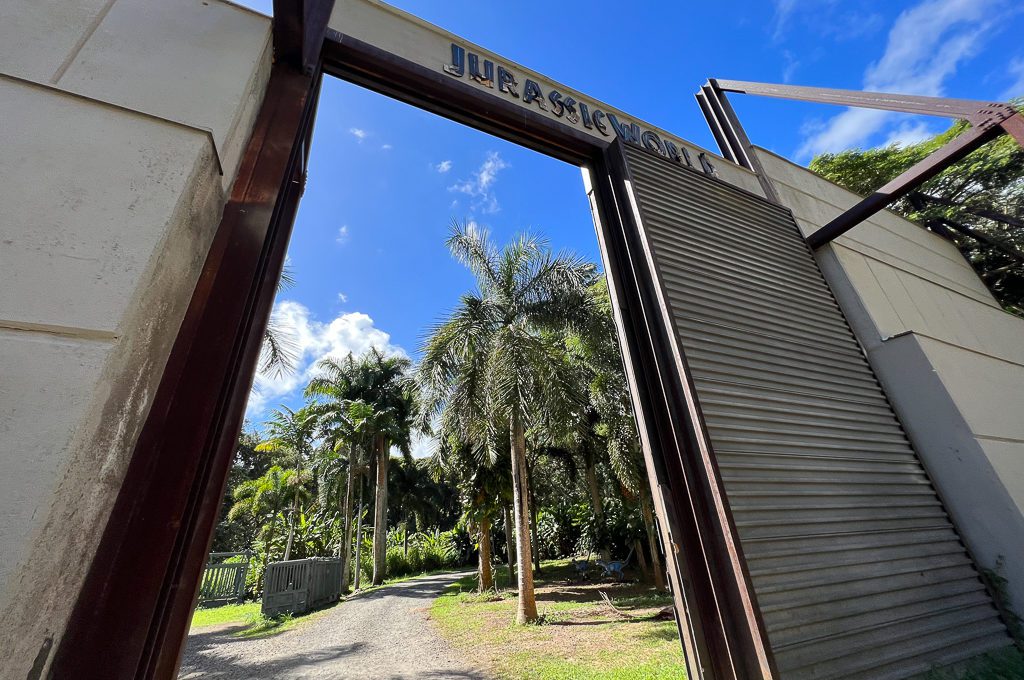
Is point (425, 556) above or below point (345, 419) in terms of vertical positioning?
below

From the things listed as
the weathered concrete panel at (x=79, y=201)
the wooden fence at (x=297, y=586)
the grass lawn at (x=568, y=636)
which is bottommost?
the grass lawn at (x=568, y=636)

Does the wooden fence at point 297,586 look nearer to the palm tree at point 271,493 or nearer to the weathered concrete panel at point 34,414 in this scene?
the palm tree at point 271,493

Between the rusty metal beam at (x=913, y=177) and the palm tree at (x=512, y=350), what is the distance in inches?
189

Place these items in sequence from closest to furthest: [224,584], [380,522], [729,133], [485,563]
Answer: [729,133]
[485,563]
[224,584]
[380,522]

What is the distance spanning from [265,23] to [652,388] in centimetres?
327

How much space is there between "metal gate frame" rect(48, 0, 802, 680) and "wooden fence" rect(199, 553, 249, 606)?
53.4 ft

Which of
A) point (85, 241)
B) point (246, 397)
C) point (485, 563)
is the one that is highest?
point (85, 241)

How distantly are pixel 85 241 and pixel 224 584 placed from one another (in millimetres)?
17335

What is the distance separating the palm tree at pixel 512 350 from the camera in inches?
317

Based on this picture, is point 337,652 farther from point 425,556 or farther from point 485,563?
point 425,556

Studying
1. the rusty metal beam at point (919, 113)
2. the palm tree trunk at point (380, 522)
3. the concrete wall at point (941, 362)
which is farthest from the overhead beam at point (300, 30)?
the palm tree trunk at point (380, 522)

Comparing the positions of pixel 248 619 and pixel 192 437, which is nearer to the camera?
pixel 192 437

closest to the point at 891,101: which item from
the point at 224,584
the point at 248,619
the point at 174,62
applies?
the point at 174,62

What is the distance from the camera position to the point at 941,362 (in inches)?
145
